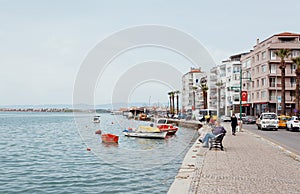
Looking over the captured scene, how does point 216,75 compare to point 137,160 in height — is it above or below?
above

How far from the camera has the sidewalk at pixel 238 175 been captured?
9.38 m

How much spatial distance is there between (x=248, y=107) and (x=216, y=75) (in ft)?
92.8

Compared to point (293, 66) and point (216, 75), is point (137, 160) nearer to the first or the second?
point (293, 66)

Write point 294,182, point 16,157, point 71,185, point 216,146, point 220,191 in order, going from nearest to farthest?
point 220,191, point 294,182, point 71,185, point 216,146, point 16,157

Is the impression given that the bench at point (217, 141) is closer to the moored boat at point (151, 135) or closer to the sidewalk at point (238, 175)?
the sidewalk at point (238, 175)

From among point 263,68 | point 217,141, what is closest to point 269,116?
point 217,141

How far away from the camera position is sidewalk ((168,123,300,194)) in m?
9.38

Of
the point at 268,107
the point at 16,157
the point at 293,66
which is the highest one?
the point at 293,66

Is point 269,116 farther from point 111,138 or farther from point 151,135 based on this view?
point 111,138

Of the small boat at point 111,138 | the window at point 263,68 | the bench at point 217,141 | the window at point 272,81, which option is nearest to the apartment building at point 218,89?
the window at point 263,68

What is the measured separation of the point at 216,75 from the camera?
370ft

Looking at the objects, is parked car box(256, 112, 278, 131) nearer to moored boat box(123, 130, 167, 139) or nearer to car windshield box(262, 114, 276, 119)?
car windshield box(262, 114, 276, 119)

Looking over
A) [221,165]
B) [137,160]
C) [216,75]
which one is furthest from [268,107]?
[221,165]

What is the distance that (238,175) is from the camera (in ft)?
37.1
